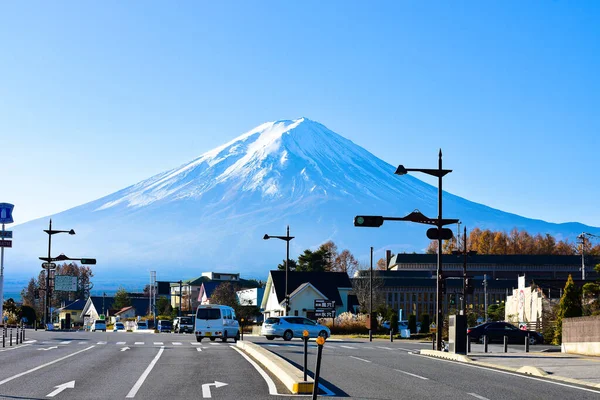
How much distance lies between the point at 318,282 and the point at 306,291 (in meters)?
4.10

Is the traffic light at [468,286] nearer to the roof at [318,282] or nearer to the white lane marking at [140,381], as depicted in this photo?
the white lane marking at [140,381]

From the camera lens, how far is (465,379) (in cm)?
2327

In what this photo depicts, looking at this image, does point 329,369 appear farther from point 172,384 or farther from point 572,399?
point 572,399

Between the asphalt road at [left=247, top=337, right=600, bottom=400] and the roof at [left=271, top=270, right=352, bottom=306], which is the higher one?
the roof at [left=271, top=270, right=352, bottom=306]

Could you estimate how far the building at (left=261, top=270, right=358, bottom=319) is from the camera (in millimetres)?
96438

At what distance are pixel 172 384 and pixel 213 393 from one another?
7.49ft

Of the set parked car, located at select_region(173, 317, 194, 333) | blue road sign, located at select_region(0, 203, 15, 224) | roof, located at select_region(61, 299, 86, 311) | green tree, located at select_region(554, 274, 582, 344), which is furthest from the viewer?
roof, located at select_region(61, 299, 86, 311)

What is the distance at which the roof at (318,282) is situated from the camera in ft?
325

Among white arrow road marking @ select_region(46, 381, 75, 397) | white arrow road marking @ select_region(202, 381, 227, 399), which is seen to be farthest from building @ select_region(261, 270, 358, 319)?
white arrow road marking @ select_region(46, 381, 75, 397)

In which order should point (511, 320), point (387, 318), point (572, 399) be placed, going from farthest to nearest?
point (387, 318)
point (511, 320)
point (572, 399)

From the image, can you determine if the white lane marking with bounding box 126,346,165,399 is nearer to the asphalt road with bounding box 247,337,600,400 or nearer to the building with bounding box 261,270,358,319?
the asphalt road with bounding box 247,337,600,400

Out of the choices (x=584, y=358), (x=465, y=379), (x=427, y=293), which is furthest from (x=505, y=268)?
(x=465, y=379)

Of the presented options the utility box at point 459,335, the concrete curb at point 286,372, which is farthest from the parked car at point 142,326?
the concrete curb at point 286,372

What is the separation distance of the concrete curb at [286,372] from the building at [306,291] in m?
63.8
